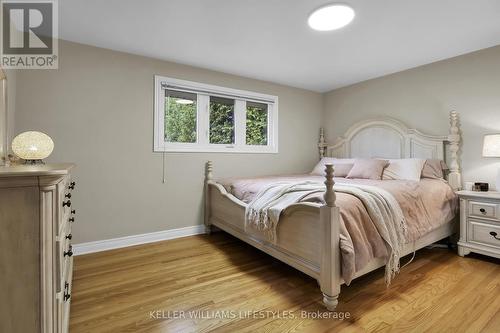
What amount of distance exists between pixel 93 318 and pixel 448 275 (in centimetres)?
263

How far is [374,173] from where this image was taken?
9.71 feet

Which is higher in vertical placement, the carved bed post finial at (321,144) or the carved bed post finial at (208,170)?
the carved bed post finial at (321,144)

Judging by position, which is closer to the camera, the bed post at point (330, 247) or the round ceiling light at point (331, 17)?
the bed post at point (330, 247)

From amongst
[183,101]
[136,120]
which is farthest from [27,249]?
[183,101]

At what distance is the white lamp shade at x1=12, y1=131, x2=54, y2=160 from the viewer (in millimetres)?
1398

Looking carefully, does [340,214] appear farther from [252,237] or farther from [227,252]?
[227,252]

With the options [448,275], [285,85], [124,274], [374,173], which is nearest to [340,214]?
[448,275]

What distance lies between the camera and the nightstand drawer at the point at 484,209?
2260mm

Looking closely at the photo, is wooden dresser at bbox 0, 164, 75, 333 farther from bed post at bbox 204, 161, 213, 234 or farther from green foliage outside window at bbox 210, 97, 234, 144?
green foliage outside window at bbox 210, 97, 234, 144

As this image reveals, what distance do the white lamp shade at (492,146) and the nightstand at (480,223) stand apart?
372 millimetres

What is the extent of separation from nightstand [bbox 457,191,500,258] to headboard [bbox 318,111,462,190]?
0.37 meters

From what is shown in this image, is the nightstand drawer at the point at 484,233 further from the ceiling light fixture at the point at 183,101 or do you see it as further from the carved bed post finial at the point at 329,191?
the ceiling light fixture at the point at 183,101

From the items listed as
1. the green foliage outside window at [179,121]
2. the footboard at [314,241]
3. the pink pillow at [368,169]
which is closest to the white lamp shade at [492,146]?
the pink pillow at [368,169]

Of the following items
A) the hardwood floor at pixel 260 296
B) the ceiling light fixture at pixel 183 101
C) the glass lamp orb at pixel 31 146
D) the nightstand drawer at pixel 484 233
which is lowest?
the hardwood floor at pixel 260 296
